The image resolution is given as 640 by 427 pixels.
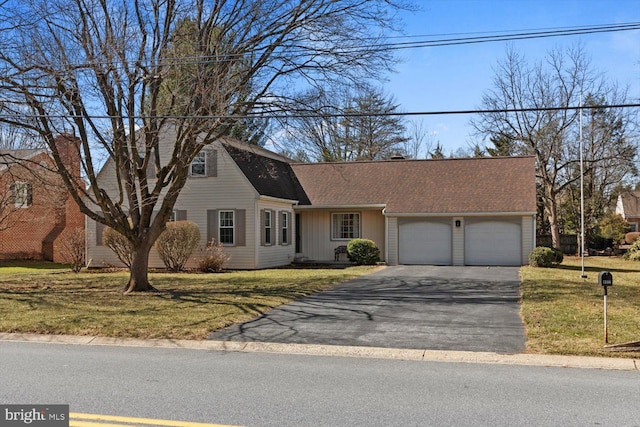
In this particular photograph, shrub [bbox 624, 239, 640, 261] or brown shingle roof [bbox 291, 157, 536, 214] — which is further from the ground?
brown shingle roof [bbox 291, 157, 536, 214]

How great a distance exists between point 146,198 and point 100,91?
3.19 meters

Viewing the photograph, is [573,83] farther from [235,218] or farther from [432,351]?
[432,351]

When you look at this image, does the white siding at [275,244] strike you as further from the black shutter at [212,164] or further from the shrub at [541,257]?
the shrub at [541,257]

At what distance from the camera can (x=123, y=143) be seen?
16.5 m

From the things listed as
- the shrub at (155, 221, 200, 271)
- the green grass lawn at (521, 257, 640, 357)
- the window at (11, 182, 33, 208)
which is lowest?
the green grass lawn at (521, 257, 640, 357)

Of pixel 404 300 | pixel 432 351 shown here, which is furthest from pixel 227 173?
pixel 432 351

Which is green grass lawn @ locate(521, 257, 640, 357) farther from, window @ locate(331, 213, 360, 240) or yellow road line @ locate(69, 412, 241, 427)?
window @ locate(331, 213, 360, 240)

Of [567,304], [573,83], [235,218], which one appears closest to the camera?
[567,304]

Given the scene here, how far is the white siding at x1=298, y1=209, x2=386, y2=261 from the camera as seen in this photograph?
28812 millimetres

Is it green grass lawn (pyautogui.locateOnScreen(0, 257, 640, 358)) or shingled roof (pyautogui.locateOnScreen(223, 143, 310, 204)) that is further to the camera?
shingled roof (pyautogui.locateOnScreen(223, 143, 310, 204))

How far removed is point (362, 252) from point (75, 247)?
490 inches

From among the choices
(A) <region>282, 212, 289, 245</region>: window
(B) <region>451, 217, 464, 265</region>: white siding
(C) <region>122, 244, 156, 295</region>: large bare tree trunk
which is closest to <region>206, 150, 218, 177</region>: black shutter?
(A) <region>282, 212, 289, 245</region>: window

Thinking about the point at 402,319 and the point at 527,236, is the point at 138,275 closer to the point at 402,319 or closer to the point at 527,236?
the point at 402,319

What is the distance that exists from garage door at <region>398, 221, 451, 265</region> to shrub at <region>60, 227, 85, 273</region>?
46.4ft
